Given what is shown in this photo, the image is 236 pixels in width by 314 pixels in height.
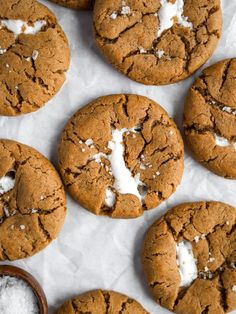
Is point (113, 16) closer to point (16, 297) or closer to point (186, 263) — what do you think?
point (186, 263)

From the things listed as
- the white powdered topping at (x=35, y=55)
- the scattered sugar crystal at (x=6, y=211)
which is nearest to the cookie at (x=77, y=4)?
the white powdered topping at (x=35, y=55)

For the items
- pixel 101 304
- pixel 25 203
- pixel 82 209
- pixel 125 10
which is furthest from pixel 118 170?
pixel 125 10

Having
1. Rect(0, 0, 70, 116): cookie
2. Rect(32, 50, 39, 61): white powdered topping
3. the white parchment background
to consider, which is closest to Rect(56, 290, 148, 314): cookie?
the white parchment background

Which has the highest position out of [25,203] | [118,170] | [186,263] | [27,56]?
[27,56]

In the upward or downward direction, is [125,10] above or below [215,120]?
above

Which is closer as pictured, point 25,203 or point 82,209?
point 25,203

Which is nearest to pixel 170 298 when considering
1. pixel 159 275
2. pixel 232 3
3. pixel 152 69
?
pixel 159 275

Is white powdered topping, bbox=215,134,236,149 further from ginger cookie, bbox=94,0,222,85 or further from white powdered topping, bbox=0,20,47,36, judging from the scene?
white powdered topping, bbox=0,20,47,36

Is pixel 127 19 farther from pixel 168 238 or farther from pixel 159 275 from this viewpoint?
pixel 159 275

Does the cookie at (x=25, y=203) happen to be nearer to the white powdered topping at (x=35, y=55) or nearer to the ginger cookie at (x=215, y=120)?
the white powdered topping at (x=35, y=55)
